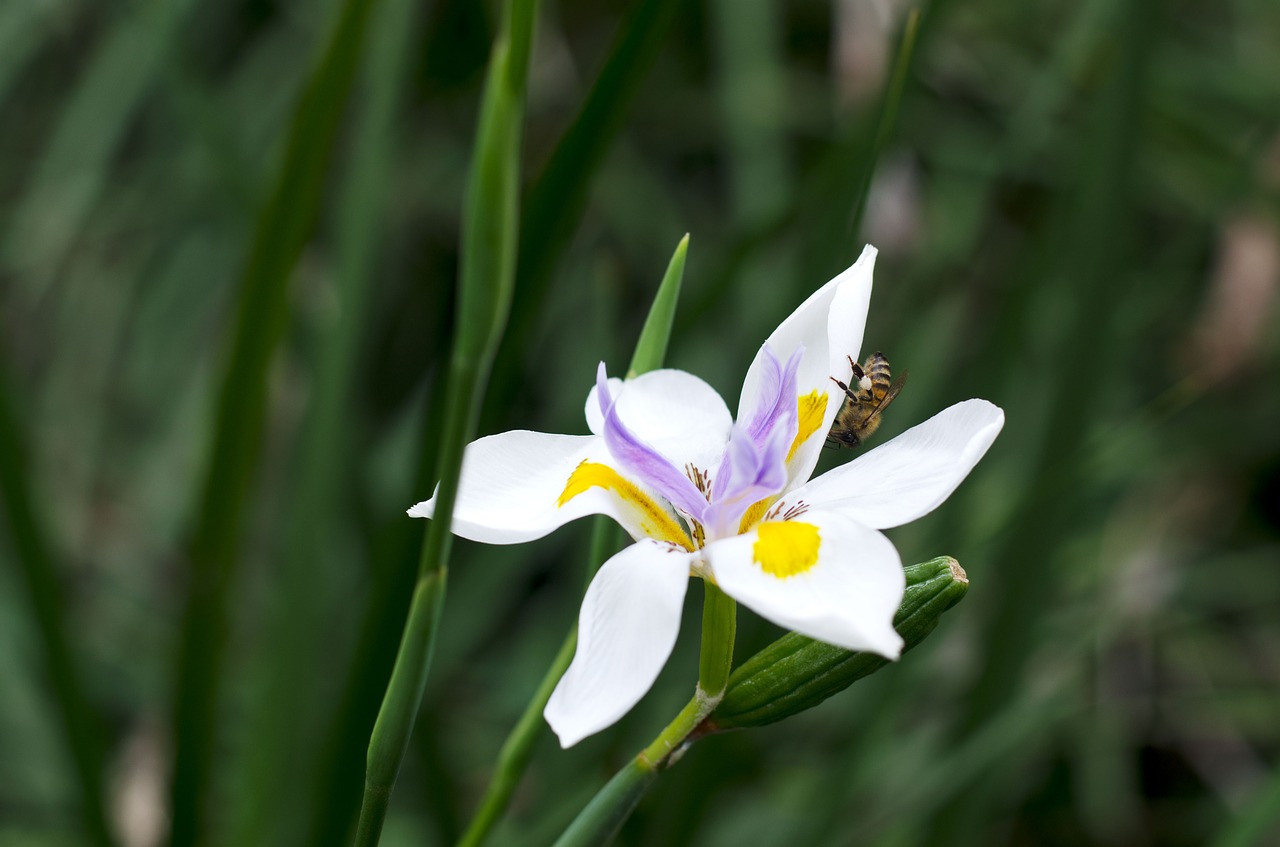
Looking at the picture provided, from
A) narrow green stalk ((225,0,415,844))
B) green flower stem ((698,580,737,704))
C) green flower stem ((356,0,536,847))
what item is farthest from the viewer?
narrow green stalk ((225,0,415,844))

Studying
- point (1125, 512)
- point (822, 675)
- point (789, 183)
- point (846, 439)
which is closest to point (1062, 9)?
point (789, 183)

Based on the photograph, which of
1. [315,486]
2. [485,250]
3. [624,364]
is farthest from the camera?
[624,364]

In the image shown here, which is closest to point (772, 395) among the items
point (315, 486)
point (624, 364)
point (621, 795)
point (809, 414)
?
point (809, 414)

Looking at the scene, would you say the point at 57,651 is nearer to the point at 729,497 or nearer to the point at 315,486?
the point at 315,486

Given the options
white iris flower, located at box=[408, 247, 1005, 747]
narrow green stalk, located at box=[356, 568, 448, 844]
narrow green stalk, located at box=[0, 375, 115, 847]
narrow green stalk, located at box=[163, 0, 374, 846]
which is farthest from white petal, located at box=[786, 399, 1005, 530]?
narrow green stalk, located at box=[0, 375, 115, 847]

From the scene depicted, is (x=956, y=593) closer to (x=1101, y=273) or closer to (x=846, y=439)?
(x=846, y=439)

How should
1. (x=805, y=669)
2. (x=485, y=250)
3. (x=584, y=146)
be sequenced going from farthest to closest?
(x=584, y=146) < (x=805, y=669) < (x=485, y=250)

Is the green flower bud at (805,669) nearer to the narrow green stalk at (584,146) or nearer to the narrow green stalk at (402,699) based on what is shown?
the narrow green stalk at (402,699)

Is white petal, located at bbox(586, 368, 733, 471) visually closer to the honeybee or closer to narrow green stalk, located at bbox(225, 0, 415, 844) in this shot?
the honeybee
